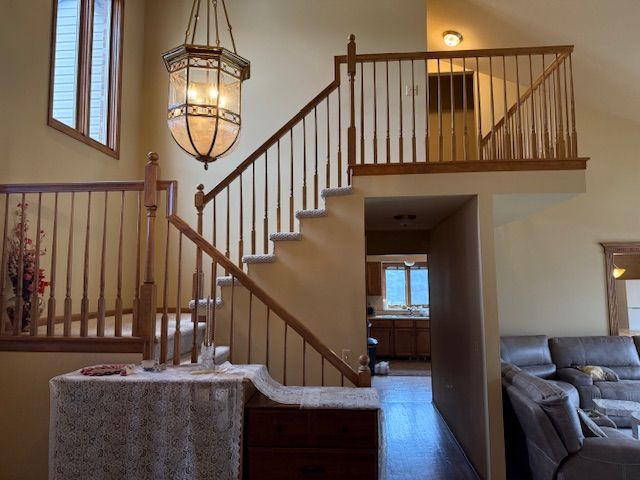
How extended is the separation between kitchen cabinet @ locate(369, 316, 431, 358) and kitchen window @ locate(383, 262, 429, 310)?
871 mm

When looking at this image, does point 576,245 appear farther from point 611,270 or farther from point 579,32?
point 579,32

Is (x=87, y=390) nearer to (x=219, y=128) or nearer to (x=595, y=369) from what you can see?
(x=219, y=128)

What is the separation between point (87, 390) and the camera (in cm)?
256

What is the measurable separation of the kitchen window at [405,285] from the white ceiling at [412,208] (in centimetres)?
514

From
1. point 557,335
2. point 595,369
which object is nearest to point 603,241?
point 557,335

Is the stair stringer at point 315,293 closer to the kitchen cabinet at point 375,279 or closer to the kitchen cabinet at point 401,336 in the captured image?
the kitchen cabinet at point 401,336

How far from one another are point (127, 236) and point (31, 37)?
2254 mm

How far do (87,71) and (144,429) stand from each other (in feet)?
12.5

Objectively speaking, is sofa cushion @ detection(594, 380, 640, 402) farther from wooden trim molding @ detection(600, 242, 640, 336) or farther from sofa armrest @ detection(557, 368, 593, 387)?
wooden trim molding @ detection(600, 242, 640, 336)

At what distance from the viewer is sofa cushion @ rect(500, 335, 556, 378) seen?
6.02 meters

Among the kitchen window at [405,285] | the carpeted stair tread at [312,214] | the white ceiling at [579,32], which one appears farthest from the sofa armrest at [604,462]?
the kitchen window at [405,285]

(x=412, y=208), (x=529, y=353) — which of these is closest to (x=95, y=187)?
(x=412, y=208)

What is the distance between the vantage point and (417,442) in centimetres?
492

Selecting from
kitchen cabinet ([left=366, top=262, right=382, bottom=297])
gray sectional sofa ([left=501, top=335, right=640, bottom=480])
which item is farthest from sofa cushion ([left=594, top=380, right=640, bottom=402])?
kitchen cabinet ([left=366, top=262, right=382, bottom=297])
